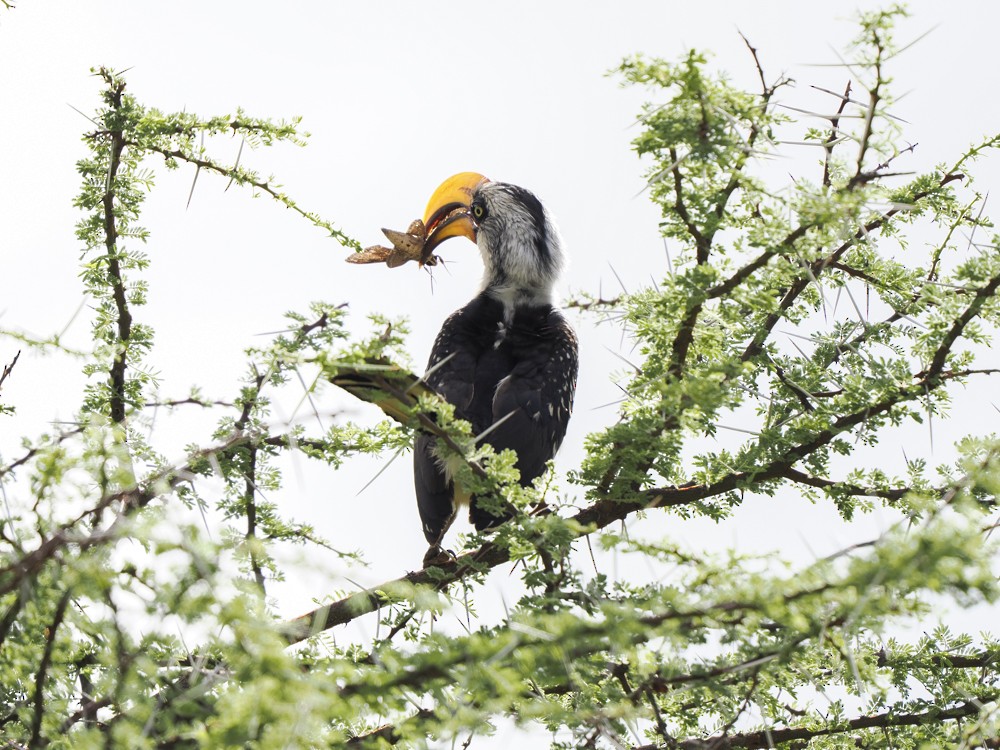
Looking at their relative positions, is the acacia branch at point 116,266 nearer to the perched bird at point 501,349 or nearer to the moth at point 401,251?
the perched bird at point 501,349

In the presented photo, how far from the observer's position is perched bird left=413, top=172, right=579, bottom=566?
416 centimetres

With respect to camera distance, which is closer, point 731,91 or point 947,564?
point 947,564

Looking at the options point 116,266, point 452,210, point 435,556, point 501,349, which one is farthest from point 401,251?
point 116,266

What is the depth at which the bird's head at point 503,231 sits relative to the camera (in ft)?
17.9

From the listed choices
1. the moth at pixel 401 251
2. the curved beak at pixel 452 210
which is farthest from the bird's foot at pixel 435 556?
the curved beak at pixel 452 210

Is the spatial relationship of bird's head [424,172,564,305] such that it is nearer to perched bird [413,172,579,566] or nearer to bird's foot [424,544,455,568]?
perched bird [413,172,579,566]

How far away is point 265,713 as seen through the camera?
3.85 ft

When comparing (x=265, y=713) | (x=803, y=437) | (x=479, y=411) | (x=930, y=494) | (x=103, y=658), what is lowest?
(x=265, y=713)

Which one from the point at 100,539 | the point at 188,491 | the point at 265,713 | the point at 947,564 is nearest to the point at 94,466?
the point at 100,539

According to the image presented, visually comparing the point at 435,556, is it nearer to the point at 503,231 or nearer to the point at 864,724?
the point at 864,724

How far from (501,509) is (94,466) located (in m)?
0.91

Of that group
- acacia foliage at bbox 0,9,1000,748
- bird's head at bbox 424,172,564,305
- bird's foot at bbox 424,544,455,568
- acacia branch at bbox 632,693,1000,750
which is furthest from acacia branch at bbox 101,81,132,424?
bird's head at bbox 424,172,564,305

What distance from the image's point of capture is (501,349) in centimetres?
464

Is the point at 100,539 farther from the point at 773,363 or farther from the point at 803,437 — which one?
the point at 773,363
